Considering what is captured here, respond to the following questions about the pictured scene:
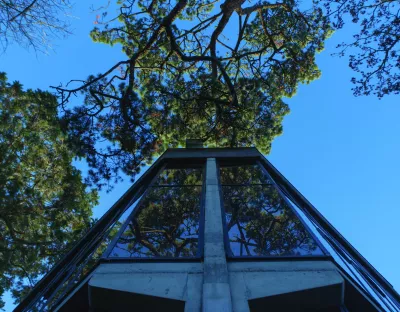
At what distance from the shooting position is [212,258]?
5.37 m

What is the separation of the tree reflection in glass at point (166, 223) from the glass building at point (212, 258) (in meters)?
0.02

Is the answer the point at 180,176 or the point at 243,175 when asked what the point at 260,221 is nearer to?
the point at 243,175

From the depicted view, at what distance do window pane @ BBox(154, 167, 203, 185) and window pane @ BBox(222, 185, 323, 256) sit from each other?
0.96 metres

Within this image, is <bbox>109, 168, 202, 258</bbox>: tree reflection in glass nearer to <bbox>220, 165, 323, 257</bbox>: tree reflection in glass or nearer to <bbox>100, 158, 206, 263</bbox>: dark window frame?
<bbox>100, 158, 206, 263</bbox>: dark window frame

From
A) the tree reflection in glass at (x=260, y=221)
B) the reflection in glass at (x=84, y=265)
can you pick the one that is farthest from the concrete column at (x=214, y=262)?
the reflection in glass at (x=84, y=265)

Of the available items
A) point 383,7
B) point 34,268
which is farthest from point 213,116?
point 34,268

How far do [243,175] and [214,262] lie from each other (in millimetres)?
4255

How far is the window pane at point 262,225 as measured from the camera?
5.95 meters

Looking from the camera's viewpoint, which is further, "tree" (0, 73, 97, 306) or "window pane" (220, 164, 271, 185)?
"tree" (0, 73, 97, 306)

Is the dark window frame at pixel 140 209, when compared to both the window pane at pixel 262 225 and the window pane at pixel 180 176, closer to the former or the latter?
the window pane at pixel 180 176

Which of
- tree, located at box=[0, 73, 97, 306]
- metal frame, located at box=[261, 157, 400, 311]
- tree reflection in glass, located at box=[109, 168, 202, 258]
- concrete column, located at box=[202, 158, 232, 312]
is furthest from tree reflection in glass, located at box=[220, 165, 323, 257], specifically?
tree, located at box=[0, 73, 97, 306]

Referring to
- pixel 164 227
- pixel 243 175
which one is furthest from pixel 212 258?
pixel 243 175

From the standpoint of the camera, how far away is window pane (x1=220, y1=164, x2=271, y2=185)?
888 cm

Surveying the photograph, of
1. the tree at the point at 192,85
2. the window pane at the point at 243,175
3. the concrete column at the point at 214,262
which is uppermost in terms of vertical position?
the tree at the point at 192,85
